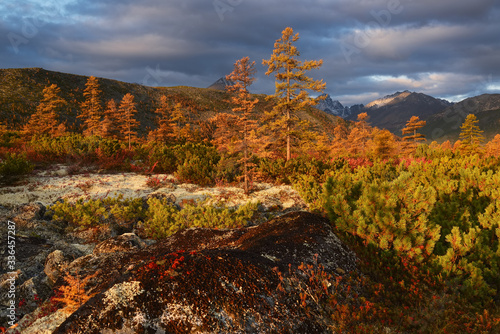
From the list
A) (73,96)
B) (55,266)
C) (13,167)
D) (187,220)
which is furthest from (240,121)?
(73,96)

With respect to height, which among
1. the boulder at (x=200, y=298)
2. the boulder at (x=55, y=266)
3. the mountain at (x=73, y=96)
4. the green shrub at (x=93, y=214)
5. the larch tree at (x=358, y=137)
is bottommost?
the green shrub at (x=93, y=214)

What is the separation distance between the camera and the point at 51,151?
15.6 meters

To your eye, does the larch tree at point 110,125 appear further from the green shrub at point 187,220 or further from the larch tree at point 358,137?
the larch tree at point 358,137

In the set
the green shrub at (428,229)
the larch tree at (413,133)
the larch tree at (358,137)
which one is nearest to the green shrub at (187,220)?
the green shrub at (428,229)

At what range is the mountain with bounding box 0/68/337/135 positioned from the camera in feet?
153

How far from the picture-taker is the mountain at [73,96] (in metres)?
46.8

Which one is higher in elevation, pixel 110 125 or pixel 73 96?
pixel 73 96

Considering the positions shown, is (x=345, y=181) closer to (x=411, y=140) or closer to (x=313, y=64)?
(x=313, y=64)

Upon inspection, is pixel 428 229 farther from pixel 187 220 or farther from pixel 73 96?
pixel 73 96

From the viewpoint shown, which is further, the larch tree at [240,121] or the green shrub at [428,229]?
the larch tree at [240,121]

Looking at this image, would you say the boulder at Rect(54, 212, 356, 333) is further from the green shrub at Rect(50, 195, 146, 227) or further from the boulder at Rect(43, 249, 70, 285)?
the green shrub at Rect(50, 195, 146, 227)

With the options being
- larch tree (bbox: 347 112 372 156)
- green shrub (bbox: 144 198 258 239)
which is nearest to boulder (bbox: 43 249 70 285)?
green shrub (bbox: 144 198 258 239)

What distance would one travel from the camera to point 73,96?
59.9 meters

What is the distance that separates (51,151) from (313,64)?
16.6 metres
